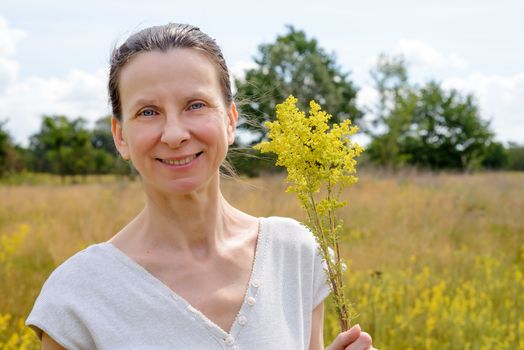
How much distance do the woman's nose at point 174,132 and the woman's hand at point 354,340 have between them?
580 mm

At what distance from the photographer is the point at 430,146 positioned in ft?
120

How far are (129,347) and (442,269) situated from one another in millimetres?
5055

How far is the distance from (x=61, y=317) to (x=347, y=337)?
695 mm

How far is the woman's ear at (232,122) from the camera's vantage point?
168cm

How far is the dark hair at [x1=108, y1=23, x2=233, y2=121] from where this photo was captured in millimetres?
1549

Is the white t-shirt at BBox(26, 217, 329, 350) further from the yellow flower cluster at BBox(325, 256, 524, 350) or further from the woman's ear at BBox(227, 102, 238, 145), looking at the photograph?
the yellow flower cluster at BBox(325, 256, 524, 350)

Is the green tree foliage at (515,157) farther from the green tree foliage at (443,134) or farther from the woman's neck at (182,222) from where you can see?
the woman's neck at (182,222)

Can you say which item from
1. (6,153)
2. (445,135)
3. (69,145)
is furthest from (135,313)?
(445,135)

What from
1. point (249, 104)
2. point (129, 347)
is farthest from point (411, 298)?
point (129, 347)

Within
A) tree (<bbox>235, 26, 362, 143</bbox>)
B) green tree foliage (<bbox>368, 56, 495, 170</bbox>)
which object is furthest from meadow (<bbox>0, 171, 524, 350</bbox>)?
green tree foliage (<bbox>368, 56, 495, 170</bbox>)

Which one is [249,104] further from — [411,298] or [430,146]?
[430,146]

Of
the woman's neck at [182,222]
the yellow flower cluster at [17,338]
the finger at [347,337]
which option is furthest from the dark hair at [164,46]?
the yellow flower cluster at [17,338]

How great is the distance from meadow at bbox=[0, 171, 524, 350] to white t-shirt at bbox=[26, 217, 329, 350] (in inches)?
18.4

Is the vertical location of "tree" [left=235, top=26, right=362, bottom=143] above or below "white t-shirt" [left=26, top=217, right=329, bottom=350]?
above
